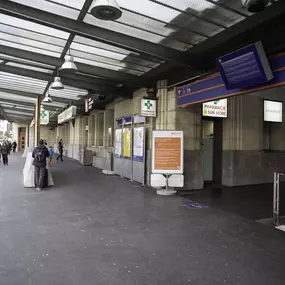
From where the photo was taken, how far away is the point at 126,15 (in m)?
5.27

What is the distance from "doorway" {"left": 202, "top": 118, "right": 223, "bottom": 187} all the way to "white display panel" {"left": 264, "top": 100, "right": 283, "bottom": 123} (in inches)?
77.6

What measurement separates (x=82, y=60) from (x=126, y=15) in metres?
3.54

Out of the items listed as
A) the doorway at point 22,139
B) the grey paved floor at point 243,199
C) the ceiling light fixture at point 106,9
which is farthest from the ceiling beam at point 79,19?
the doorway at point 22,139

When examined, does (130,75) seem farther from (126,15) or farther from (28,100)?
(28,100)

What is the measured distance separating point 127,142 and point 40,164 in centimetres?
362

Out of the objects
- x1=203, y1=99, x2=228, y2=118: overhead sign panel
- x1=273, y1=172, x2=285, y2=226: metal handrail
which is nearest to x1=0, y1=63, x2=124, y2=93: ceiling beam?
x1=203, y1=99, x2=228, y2=118: overhead sign panel

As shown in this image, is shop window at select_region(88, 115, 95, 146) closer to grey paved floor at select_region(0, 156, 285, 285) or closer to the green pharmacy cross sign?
the green pharmacy cross sign

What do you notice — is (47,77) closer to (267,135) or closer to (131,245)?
(131,245)

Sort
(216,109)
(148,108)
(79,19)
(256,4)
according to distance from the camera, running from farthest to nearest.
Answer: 1. (216,109)
2. (148,108)
3. (79,19)
4. (256,4)

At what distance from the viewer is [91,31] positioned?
5551mm

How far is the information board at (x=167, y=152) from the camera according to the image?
7488 millimetres

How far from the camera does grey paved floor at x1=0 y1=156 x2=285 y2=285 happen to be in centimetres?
292

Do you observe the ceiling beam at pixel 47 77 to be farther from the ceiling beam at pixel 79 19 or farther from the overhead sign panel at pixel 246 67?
the overhead sign panel at pixel 246 67

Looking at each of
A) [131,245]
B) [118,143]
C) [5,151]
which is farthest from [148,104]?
[5,151]
